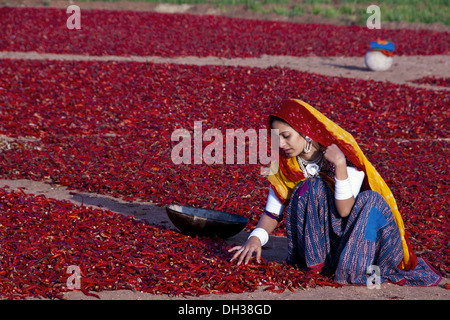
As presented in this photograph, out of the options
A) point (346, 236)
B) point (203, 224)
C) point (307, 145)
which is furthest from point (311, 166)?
point (203, 224)

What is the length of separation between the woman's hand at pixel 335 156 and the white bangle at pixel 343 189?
5.0 inches

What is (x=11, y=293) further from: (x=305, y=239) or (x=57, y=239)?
(x=305, y=239)

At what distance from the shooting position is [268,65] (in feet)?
44.1

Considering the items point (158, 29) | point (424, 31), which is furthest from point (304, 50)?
point (424, 31)

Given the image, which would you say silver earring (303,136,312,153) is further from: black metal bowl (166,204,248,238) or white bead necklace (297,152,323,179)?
black metal bowl (166,204,248,238)

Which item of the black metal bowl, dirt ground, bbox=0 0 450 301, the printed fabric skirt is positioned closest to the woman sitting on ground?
the printed fabric skirt

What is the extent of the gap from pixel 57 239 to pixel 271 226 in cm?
176

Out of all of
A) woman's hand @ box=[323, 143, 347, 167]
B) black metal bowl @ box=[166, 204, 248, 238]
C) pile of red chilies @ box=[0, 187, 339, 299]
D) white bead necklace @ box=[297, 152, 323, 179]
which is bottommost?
pile of red chilies @ box=[0, 187, 339, 299]

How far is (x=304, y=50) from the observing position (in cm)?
1552

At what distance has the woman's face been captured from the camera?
149 inches

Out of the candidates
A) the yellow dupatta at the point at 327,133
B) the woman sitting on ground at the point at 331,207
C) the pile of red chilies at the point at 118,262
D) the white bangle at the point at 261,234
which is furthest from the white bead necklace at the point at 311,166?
the pile of red chilies at the point at 118,262

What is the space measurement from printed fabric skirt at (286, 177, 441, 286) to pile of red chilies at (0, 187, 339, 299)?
0.58 ft

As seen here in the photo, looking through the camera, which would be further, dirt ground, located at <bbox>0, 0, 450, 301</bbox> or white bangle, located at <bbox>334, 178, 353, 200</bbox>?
dirt ground, located at <bbox>0, 0, 450, 301</bbox>

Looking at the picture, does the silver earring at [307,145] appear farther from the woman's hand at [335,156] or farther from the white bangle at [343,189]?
the white bangle at [343,189]
